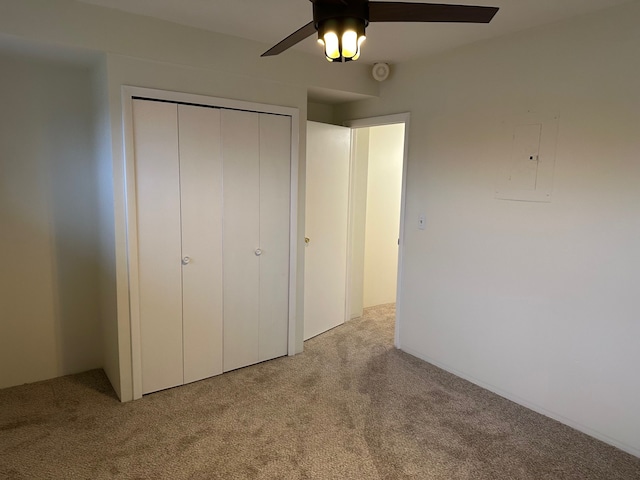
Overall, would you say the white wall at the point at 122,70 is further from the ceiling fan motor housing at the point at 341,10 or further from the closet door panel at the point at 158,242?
the ceiling fan motor housing at the point at 341,10

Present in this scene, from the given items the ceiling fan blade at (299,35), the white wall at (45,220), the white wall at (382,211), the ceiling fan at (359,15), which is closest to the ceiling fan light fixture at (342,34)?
the ceiling fan at (359,15)

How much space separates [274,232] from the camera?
338 centimetres

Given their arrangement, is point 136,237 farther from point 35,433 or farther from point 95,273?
point 35,433

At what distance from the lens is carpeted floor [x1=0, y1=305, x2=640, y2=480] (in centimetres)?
222

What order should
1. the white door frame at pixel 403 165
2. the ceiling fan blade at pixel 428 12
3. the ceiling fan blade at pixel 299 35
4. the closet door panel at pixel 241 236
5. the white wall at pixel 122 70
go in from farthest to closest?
the white door frame at pixel 403 165 → the closet door panel at pixel 241 236 → the white wall at pixel 122 70 → the ceiling fan blade at pixel 299 35 → the ceiling fan blade at pixel 428 12

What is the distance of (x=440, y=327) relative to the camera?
11.3 ft

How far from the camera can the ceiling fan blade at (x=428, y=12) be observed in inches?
60.2

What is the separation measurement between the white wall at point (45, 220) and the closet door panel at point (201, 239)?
0.80 metres

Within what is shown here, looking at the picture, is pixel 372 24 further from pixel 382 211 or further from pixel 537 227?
pixel 382 211

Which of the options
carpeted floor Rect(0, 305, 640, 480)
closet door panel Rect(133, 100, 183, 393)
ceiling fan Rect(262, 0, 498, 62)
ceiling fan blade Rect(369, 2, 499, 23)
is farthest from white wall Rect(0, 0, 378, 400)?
ceiling fan blade Rect(369, 2, 499, 23)

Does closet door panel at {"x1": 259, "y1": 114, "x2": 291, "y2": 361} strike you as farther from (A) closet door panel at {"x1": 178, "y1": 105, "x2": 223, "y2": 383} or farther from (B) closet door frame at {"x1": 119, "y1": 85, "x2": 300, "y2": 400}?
(A) closet door panel at {"x1": 178, "y1": 105, "x2": 223, "y2": 383}

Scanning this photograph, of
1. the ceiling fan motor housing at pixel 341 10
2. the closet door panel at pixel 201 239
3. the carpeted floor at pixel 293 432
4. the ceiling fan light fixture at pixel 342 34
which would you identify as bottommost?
the carpeted floor at pixel 293 432

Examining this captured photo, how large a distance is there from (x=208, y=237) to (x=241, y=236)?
26cm

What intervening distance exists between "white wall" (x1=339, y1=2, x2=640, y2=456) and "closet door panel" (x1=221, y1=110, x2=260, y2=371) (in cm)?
130
